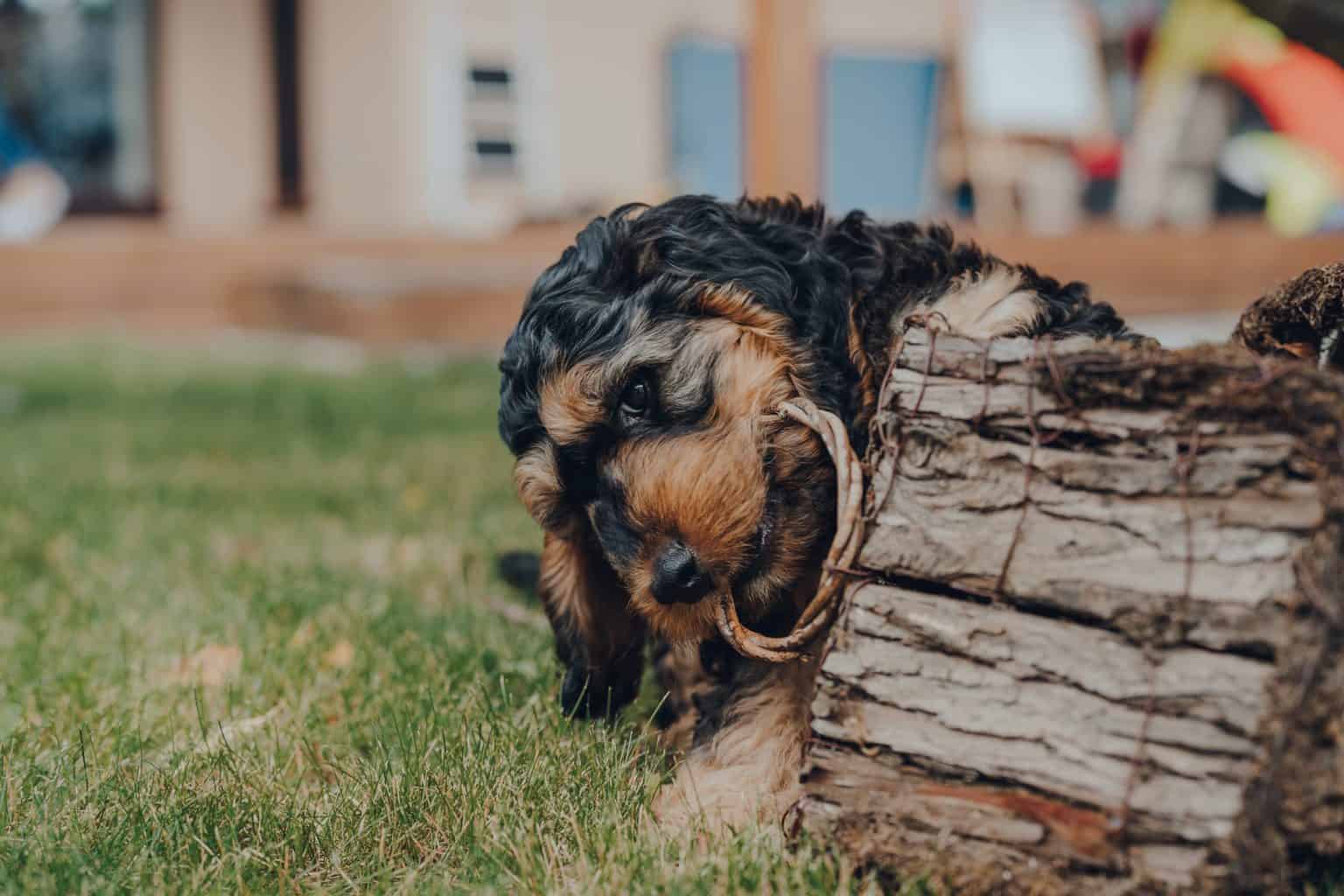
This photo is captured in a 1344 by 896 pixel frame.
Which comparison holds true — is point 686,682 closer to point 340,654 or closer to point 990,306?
point 340,654

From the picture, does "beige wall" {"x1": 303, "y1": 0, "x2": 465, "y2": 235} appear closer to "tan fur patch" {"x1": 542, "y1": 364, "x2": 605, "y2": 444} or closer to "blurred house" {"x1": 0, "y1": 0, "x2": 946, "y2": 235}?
"blurred house" {"x1": 0, "y1": 0, "x2": 946, "y2": 235}

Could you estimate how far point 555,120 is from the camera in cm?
1458

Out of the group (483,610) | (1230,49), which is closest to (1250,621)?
(483,610)

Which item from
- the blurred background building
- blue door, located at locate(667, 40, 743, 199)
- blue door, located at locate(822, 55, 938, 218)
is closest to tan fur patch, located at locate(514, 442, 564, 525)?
the blurred background building

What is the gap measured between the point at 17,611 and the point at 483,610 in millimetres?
1284

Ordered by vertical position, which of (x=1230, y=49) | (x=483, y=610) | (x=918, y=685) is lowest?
(x=483, y=610)

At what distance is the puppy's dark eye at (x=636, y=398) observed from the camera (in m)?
2.79

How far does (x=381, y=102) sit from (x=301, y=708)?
39.5 feet

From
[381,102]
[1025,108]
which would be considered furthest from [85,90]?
[1025,108]

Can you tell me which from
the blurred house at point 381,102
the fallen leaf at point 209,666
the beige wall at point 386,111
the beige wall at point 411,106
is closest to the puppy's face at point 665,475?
the fallen leaf at point 209,666

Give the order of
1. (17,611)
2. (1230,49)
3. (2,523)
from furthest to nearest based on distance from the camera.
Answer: (1230,49), (2,523), (17,611)

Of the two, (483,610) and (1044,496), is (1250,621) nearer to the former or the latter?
(1044,496)

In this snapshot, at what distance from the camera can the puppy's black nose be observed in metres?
2.49

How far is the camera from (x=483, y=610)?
3.74 metres
